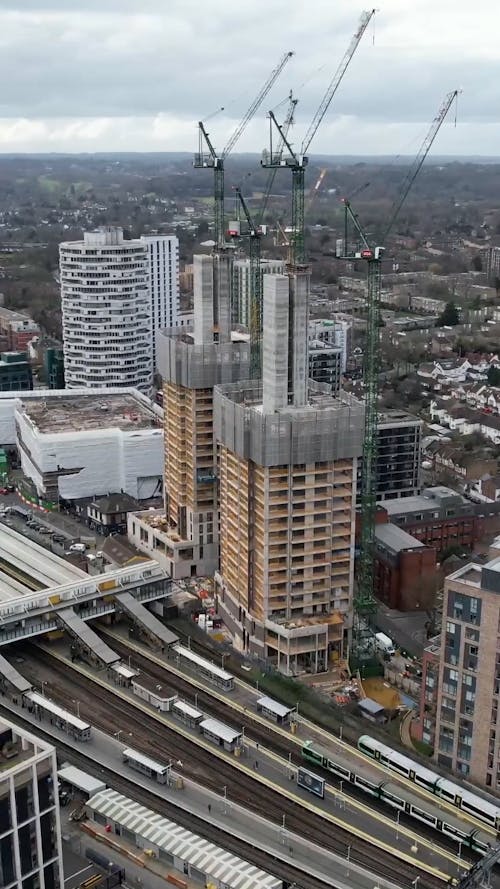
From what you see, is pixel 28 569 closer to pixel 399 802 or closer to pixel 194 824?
pixel 194 824

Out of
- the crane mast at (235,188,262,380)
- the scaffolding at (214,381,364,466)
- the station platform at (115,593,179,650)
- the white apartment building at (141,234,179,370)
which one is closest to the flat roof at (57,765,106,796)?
the station platform at (115,593,179,650)

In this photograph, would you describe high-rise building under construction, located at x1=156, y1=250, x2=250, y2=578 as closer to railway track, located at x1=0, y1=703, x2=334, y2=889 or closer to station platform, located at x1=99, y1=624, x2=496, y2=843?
station platform, located at x1=99, y1=624, x2=496, y2=843

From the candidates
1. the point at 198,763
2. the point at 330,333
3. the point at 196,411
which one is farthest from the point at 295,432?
the point at 330,333

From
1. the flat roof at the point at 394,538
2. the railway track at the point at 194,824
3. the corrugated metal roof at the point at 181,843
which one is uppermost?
the flat roof at the point at 394,538

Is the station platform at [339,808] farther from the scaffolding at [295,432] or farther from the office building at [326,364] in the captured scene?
the office building at [326,364]

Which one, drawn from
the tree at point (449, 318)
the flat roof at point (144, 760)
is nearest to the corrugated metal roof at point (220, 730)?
the flat roof at point (144, 760)

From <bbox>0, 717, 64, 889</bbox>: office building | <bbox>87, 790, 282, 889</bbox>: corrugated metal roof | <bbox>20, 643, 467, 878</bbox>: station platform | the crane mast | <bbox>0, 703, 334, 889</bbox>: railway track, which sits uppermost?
the crane mast
